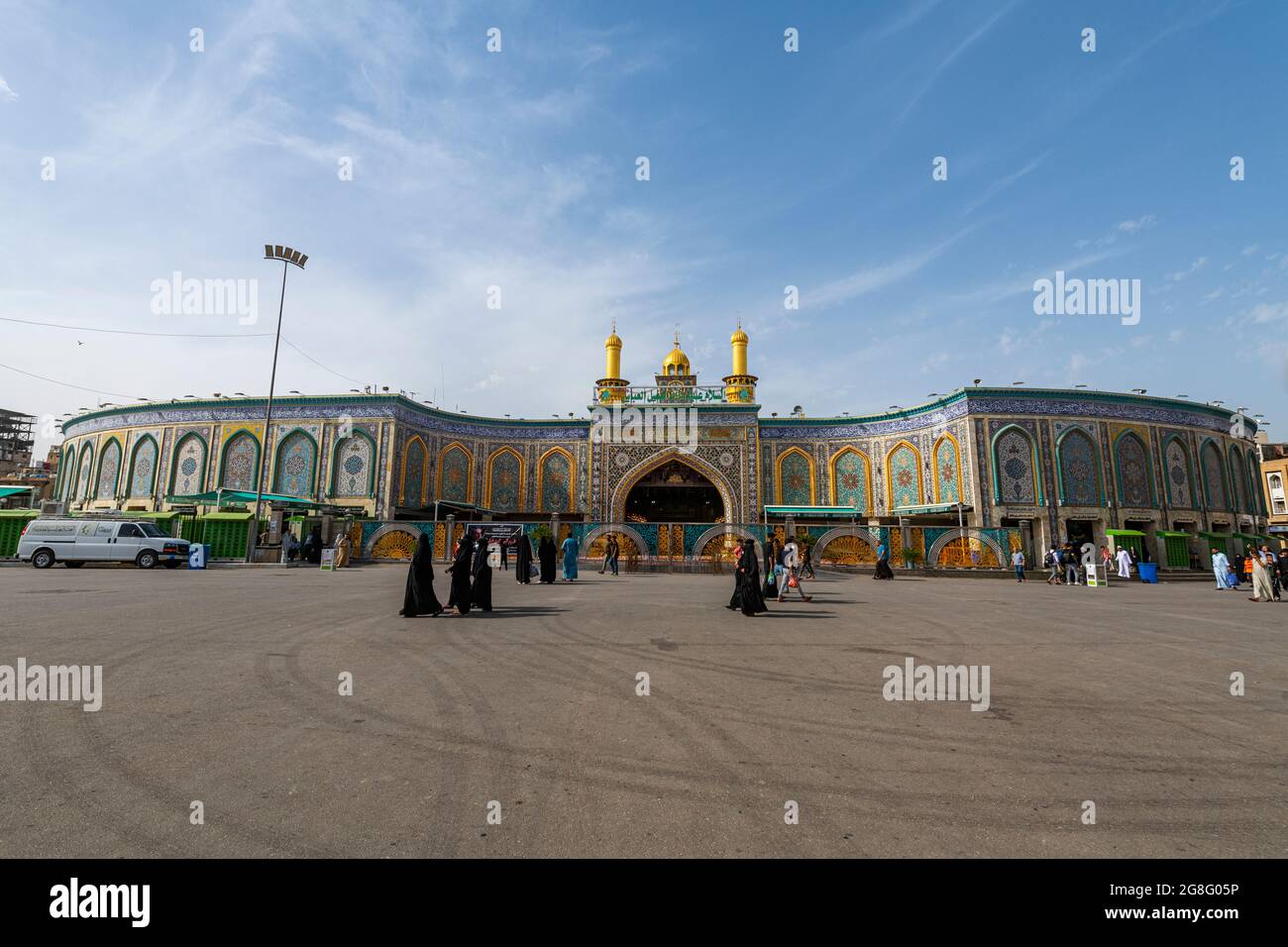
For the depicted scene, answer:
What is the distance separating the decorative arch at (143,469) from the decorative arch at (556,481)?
19738mm

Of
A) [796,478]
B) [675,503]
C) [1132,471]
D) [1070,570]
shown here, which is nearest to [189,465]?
[675,503]

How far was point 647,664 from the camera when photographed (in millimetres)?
5023

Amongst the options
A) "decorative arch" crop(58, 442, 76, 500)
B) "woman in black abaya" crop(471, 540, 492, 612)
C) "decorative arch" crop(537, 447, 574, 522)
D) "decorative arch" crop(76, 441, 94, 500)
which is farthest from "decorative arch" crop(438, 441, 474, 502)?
"woman in black abaya" crop(471, 540, 492, 612)

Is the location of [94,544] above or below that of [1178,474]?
below

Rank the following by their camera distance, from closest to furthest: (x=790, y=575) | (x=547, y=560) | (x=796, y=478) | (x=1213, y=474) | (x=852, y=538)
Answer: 1. (x=790, y=575)
2. (x=547, y=560)
3. (x=852, y=538)
4. (x=1213, y=474)
5. (x=796, y=478)

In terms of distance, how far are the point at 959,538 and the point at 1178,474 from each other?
15254mm

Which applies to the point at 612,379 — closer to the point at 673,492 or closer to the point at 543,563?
the point at 673,492

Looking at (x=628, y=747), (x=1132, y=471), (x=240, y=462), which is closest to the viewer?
(x=628, y=747)

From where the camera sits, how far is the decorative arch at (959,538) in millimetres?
20141

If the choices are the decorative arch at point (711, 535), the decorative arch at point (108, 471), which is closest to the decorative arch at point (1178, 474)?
the decorative arch at point (711, 535)

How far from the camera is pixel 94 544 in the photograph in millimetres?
16781

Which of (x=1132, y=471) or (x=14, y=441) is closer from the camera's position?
→ (x=1132, y=471)
